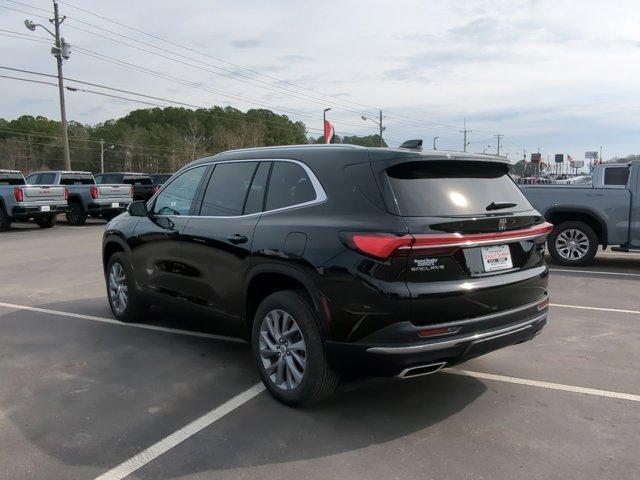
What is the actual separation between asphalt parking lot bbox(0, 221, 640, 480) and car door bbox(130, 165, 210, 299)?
0.58 metres

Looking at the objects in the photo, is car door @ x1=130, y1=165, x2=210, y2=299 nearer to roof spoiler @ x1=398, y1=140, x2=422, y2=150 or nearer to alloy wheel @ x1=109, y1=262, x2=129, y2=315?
alloy wheel @ x1=109, y1=262, x2=129, y2=315

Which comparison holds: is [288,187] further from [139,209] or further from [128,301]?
[128,301]

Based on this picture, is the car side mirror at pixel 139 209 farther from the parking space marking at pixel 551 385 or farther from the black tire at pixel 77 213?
the black tire at pixel 77 213

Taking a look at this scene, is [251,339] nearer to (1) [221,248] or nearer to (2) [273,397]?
(2) [273,397]

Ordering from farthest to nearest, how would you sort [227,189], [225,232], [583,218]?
[583,218] → [227,189] → [225,232]

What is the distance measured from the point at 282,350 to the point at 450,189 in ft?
5.24

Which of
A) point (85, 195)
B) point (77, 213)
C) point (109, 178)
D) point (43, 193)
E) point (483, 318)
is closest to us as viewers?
point (483, 318)

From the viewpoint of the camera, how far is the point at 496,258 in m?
3.80


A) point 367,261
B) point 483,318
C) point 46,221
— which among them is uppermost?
point 367,261

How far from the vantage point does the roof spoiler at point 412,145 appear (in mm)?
4090

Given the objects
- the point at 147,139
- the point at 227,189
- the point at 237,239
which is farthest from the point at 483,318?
the point at 147,139

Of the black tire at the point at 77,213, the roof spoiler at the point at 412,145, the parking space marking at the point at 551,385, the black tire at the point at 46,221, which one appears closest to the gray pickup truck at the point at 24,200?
the black tire at the point at 46,221

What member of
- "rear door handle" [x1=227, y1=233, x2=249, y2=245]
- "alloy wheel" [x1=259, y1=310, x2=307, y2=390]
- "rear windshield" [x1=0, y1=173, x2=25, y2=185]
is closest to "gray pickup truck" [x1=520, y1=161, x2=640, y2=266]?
"rear door handle" [x1=227, y1=233, x2=249, y2=245]

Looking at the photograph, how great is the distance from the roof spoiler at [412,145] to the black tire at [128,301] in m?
3.27
